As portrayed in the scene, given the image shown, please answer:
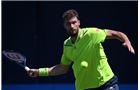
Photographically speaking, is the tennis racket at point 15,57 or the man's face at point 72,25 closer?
the man's face at point 72,25

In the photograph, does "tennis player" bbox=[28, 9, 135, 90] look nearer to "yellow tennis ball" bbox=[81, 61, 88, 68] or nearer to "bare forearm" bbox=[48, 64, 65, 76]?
"yellow tennis ball" bbox=[81, 61, 88, 68]

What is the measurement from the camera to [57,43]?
29.1 feet

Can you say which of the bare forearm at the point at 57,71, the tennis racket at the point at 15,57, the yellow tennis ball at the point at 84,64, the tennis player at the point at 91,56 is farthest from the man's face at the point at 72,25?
the tennis racket at the point at 15,57

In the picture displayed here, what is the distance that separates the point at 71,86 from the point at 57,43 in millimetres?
930

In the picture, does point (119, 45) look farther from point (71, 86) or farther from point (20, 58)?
point (20, 58)

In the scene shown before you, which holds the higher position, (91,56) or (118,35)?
(118,35)

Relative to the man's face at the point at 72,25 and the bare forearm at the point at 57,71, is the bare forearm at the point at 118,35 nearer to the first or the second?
the man's face at the point at 72,25

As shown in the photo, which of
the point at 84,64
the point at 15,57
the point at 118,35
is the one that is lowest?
the point at 15,57

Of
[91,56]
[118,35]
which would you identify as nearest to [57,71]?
[91,56]

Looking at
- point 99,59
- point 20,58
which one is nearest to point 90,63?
point 99,59

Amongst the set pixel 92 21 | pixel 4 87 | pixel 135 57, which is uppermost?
pixel 92 21

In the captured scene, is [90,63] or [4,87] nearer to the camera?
[90,63]

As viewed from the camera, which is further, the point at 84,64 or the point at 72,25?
the point at 72,25

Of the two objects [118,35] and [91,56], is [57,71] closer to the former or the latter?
[91,56]
